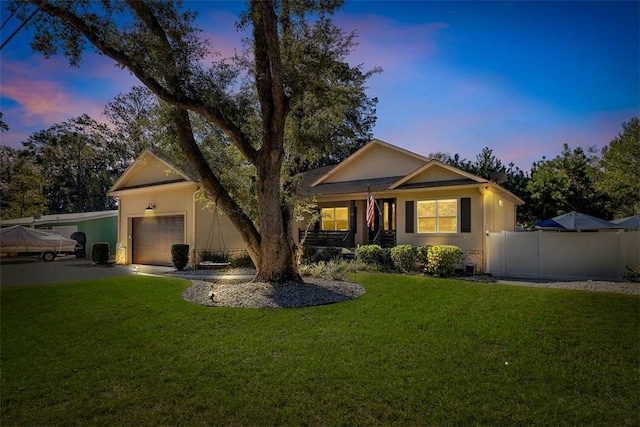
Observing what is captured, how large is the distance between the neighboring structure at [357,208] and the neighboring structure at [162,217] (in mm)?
47

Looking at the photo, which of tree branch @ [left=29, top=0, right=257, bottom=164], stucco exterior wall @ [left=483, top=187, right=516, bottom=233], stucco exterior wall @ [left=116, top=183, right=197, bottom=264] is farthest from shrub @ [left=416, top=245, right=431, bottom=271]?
stucco exterior wall @ [left=116, top=183, right=197, bottom=264]

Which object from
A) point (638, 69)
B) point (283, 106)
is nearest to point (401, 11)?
point (283, 106)

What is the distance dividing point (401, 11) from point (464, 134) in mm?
12416

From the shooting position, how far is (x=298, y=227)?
2075cm

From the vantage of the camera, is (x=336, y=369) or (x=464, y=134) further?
(x=464, y=134)

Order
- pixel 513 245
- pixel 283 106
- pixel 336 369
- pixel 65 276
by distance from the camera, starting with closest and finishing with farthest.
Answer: pixel 336 369 < pixel 283 106 < pixel 65 276 < pixel 513 245

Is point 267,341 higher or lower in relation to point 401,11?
lower

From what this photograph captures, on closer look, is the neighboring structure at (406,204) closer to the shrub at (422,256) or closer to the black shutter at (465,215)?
the black shutter at (465,215)

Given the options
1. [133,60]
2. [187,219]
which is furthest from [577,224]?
[187,219]

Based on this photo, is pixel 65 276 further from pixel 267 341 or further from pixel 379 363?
pixel 379 363

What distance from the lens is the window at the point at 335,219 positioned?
20.0m

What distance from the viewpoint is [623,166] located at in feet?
72.5

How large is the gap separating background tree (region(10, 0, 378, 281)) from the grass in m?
3.36

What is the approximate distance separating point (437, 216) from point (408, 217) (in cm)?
126
